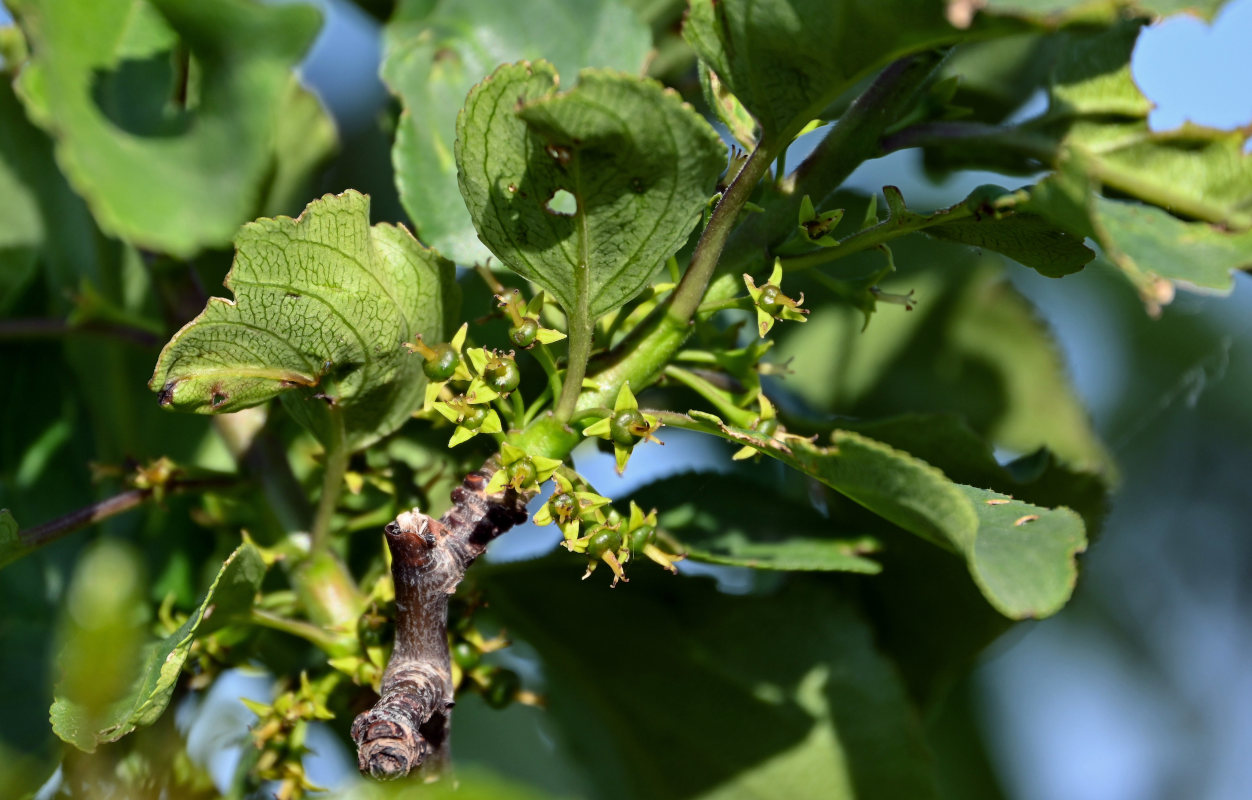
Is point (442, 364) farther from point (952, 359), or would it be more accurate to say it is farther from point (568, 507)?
point (952, 359)

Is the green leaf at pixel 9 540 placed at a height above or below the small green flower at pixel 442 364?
below

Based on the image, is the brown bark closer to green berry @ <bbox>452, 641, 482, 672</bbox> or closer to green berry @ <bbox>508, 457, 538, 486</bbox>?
green berry @ <bbox>508, 457, 538, 486</bbox>

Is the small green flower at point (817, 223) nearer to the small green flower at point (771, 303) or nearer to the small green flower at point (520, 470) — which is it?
the small green flower at point (771, 303)

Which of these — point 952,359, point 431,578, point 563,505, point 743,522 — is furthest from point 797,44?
point 952,359

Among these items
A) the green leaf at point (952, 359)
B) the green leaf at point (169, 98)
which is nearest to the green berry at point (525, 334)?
the green leaf at point (169, 98)

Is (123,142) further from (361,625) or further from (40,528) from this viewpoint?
(361,625)

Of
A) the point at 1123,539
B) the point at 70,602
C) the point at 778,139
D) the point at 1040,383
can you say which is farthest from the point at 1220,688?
the point at 70,602
